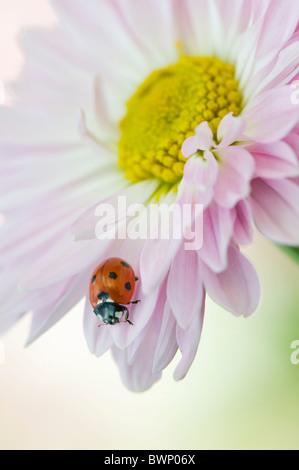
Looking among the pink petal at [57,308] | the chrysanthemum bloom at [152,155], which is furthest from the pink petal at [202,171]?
the pink petal at [57,308]

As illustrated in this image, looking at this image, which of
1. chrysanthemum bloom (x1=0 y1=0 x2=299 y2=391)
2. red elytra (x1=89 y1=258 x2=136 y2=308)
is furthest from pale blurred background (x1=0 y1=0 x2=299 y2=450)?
red elytra (x1=89 y1=258 x2=136 y2=308)

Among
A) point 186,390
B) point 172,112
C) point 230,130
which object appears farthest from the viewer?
point 186,390

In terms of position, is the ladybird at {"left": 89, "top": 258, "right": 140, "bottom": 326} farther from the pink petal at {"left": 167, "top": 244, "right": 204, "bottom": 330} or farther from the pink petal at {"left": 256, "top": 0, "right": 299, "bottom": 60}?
the pink petal at {"left": 256, "top": 0, "right": 299, "bottom": 60}

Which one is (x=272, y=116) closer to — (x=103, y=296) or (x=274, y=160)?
(x=274, y=160)

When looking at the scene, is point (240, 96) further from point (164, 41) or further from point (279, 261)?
point (279, 261)

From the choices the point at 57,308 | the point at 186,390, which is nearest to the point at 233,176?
the point at 57,308

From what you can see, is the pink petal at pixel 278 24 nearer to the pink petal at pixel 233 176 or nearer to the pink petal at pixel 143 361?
the pink petal at pixel 233 176

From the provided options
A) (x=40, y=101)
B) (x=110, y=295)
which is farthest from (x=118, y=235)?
(x=40, y=101)

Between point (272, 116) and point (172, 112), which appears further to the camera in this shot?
point (172, 112)
